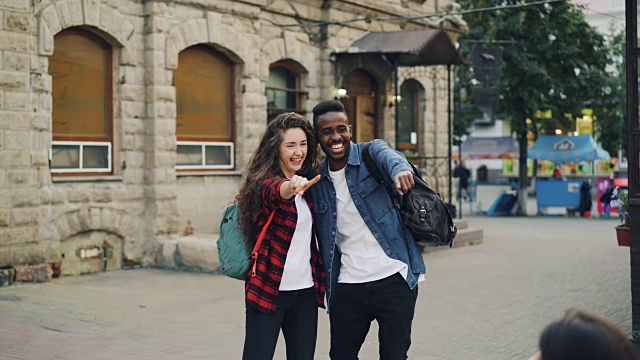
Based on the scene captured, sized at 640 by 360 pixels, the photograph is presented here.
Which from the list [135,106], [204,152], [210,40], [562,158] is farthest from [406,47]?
[562,158]

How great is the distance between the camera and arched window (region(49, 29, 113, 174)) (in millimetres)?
12695

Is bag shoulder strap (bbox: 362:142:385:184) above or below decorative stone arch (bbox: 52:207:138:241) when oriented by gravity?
above

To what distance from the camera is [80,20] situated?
12672 mm

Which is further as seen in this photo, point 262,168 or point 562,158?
point 562,158

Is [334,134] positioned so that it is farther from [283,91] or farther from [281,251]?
[283,91]

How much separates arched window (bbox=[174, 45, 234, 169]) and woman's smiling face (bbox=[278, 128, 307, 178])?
9.74 m

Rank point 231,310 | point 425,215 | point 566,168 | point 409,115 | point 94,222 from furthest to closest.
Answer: point 566,168 → point 409,115 → point 94,222 → point 231,310 → point 425,215

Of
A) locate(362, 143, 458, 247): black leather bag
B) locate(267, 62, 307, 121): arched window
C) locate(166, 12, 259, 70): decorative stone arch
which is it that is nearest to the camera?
locate(362, 143, 458, 247): black leather bag

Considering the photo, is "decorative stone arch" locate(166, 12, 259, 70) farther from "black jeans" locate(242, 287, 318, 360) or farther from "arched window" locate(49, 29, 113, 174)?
"black jeans" locate(242, 287, 318, 360)

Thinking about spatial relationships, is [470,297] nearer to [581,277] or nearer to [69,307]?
[581,277]

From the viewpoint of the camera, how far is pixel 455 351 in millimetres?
8180

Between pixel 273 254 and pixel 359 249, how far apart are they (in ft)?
1.57

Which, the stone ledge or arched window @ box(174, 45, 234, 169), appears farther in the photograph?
arched window @ box(174, 45, 234, 169)

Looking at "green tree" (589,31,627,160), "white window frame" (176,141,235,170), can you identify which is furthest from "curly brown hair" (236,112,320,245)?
"green tree" (589,31,627,160)
